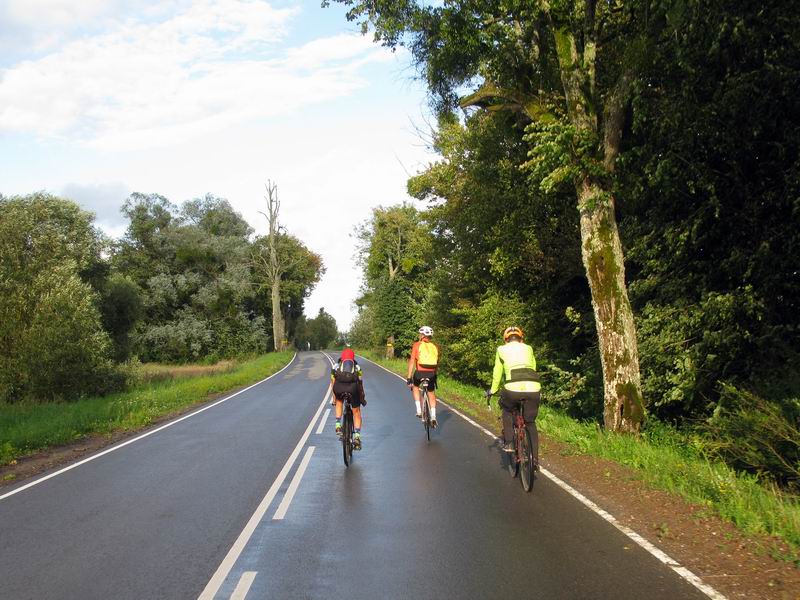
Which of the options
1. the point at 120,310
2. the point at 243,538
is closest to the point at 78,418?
the point at 243,538

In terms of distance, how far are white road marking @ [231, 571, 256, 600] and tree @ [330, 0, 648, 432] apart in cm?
744

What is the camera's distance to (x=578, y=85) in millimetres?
11500

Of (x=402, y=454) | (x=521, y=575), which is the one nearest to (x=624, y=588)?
(x=521, y=575)

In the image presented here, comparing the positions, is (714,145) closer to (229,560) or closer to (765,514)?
(765,514)

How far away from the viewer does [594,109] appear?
1158 cm

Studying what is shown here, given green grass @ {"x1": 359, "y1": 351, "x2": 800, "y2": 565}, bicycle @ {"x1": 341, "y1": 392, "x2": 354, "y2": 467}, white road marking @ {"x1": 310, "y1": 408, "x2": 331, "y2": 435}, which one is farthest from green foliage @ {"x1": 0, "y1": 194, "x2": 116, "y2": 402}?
green grass @ {"x1": 359, "y1": 351, "x2": 800, "y2": 565}

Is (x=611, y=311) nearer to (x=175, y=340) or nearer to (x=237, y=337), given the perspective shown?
(x=175, y=340)

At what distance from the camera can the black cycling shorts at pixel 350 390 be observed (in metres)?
10.4

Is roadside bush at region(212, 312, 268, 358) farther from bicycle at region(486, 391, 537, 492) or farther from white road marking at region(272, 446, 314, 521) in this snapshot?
bicycle at region(486, 391, 537, 492)

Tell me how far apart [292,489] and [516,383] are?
319 cm

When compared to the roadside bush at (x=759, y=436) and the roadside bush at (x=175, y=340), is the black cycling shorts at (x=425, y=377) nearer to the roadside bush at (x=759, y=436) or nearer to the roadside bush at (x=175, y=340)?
the roadside bush at (x=759, y=436)

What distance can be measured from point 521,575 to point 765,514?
9.37 ft

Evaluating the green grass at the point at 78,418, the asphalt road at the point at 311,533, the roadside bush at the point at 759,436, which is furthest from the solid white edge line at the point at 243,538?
the roadside bush at the point at 759,436

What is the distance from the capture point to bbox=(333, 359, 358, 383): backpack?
34.4ft
